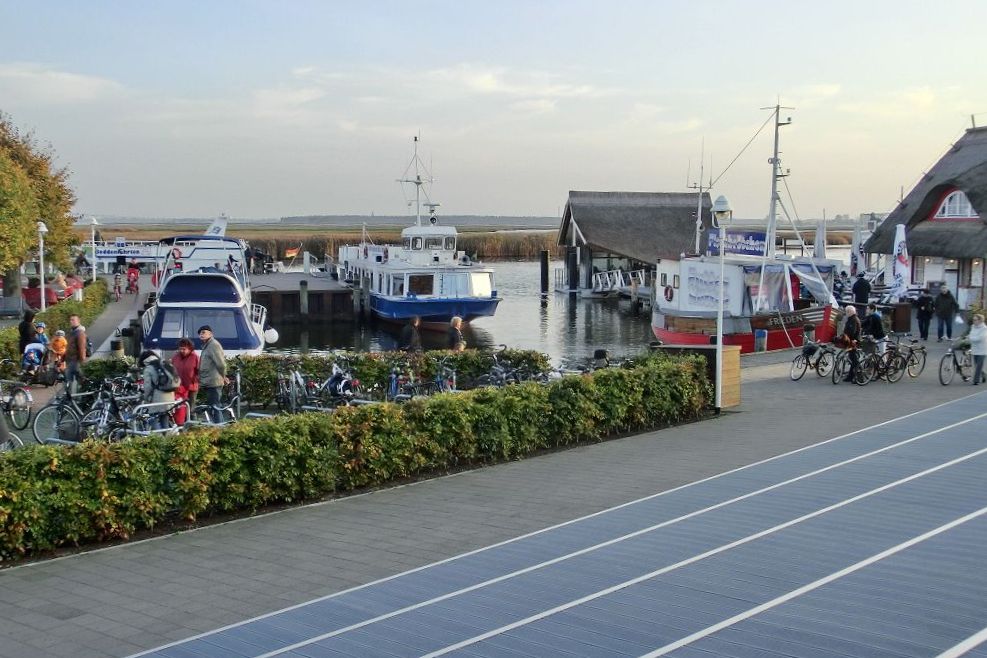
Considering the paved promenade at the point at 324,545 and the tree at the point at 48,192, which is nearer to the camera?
the paved promenade at the point at 324,545

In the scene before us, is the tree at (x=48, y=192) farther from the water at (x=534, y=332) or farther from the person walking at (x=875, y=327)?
the person walking at (x=875, y=327)

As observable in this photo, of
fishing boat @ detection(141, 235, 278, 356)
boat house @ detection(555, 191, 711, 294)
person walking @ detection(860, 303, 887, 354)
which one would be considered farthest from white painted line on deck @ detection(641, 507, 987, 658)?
boat house @ detection(555, 191, 711, 294)

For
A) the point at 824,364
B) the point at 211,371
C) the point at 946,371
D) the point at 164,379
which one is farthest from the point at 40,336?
the point at 946,371

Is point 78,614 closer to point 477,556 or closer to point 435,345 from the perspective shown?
point 477,556

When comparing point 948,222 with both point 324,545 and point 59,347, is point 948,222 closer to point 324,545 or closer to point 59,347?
point 59,347

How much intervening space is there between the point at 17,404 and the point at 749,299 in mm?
22459

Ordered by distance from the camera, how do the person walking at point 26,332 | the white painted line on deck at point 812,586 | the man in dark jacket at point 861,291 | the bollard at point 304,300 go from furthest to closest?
the bollard at point 304,300 < the man in dark jacket at point 861,291 < the person walking at point 26,332 < the white painted line on deck at point 812,586

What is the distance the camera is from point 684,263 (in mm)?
33406

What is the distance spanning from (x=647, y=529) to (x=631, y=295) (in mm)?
52719

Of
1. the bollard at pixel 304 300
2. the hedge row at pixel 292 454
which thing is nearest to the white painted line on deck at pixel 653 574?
the hedge row at pixel 292 454

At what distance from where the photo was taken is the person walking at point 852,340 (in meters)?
19.2

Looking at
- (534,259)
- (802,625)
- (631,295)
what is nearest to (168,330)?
(802,625)

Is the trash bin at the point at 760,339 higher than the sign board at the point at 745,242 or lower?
lower

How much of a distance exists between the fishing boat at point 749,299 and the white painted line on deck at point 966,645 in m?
23.7
